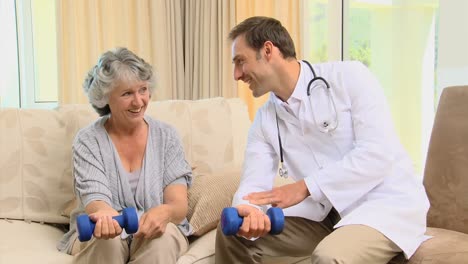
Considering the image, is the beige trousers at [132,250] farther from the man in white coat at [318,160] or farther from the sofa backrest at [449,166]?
the sofa backrest at [449,166]

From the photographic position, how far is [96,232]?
1647 mm

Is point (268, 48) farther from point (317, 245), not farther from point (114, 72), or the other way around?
point (317, 245)

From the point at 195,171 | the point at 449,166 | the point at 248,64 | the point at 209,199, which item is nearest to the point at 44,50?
the point at 195,171

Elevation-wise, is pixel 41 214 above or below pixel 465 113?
below

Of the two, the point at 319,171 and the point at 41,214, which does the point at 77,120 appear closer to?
the point at 41,214

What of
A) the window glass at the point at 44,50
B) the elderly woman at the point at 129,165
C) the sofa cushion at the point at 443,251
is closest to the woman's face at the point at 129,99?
the elderly woman at the point at 129,165

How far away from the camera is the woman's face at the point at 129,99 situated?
2014 millimetres

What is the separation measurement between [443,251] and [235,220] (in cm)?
63

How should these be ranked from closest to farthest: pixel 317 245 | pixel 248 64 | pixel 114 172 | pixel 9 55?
1. pixel 317 245
2. pixel 248 64
3. pixel 114 172
4. pixel 9 55

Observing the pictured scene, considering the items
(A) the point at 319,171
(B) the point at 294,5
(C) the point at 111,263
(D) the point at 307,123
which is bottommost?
(C) the point at 111,263

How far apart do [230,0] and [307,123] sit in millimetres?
2000

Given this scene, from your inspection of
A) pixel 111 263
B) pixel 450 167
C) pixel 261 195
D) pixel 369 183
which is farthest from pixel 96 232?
pixel 450 167

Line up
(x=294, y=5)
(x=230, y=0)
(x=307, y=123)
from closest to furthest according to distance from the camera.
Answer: (x=307, y=123), (x=294, y=5), (x=230, y=0)

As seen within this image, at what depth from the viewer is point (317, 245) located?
1744 millimetres
